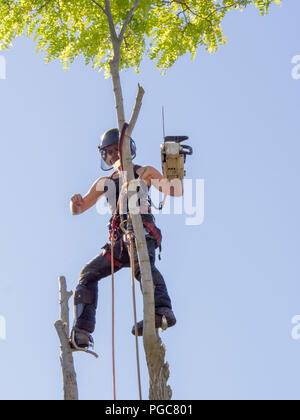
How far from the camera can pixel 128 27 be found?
10070mm

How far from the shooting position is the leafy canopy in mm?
9938

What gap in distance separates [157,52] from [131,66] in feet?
1.38

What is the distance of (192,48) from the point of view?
10.5 meters

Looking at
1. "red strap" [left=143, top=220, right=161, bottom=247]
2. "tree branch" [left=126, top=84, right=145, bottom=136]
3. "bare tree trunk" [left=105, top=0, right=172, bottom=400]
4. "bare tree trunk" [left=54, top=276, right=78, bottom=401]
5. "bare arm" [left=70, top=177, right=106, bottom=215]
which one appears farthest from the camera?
"bare arm" [left=70, top=177, right=106, bottom=215]

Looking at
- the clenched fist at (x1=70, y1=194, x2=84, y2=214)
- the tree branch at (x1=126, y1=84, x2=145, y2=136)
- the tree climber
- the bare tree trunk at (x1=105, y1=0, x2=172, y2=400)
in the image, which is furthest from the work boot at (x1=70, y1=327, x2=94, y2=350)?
the tree branch at (x1=126, y1=84, x2=145, y2=136)

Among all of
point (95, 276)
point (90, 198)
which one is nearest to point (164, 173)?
point (90, 198)

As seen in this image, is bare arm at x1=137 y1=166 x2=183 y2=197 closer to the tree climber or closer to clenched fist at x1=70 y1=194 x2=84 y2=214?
the tree climber

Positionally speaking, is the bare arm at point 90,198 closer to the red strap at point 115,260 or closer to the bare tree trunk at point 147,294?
the red strap at point 115,260

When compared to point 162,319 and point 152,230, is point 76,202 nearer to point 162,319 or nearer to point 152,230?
point 152,230

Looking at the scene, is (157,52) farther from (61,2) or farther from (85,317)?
(85,317)

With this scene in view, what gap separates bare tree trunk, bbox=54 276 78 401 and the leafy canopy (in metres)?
3.65

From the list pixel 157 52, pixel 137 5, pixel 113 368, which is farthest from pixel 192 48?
pixel 113 368

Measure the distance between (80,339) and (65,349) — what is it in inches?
8.2

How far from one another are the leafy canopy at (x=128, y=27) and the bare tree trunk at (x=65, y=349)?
12.0 feet
